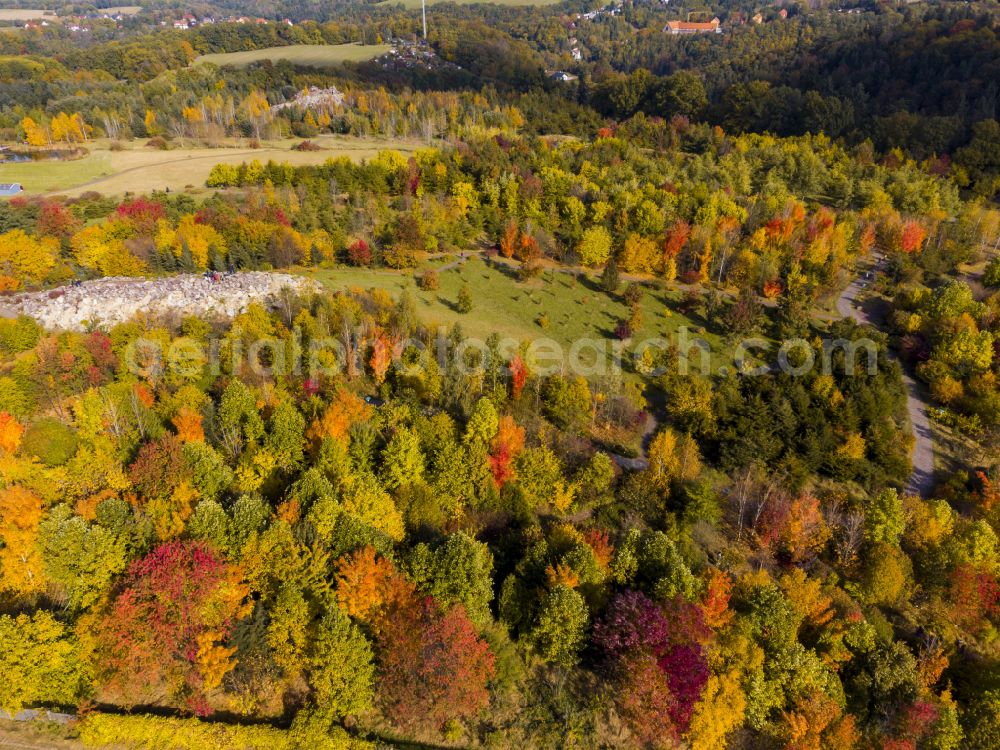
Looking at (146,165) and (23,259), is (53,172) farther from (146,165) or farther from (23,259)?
(23,259)

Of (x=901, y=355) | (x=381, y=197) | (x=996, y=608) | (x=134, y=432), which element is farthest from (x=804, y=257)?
(x=134, y=432)

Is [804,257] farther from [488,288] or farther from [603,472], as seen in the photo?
[603,472]

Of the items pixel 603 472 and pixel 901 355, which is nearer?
pixel 603 472

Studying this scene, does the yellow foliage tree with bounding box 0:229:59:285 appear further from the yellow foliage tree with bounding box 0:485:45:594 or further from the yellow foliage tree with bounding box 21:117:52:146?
the yellow foliage tree with bounding box 21:117:52:146

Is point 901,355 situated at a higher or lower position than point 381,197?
lower

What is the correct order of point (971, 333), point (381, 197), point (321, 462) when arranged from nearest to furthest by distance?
1. point (321, 462)
2. point (971, 333)
3. point (381, 197)

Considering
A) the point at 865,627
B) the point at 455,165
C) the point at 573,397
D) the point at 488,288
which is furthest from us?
the point at 455,165

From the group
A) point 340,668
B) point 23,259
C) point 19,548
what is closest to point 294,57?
point 23,259

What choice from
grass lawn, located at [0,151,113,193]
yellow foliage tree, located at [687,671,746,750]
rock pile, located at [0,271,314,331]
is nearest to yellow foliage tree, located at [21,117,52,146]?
grass lawn, located at [0,151,113,193]
